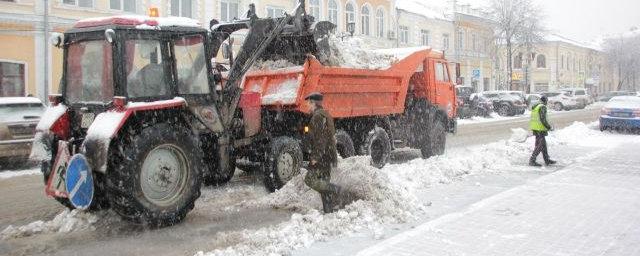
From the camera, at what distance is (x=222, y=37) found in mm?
9172

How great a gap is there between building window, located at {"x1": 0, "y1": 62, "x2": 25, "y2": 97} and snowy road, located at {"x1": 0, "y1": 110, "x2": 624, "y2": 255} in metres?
11.6

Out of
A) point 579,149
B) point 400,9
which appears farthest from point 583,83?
point 579,149

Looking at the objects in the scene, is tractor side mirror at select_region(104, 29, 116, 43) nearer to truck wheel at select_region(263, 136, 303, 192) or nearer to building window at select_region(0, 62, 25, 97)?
truck wheel at select_region(263, 136, 303, 192)

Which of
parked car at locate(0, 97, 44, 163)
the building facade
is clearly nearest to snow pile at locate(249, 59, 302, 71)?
parked car at locate(0, 97, 44, 163)

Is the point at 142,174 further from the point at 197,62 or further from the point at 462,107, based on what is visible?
the point at 462,107

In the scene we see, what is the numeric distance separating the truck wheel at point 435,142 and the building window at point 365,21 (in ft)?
75.3

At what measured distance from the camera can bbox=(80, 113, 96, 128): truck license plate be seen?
705 centimetres

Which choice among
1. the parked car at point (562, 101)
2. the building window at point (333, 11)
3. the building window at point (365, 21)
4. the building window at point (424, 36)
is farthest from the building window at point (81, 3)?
the parked car at point (562, 101)

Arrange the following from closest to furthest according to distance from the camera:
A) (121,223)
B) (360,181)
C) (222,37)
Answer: (121,223)
(360,181)
(222,37)

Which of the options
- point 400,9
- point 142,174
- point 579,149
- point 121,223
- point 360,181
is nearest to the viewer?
point 142,174

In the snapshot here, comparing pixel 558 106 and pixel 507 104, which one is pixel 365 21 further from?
pixel 558 106

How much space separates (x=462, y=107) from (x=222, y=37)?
23.6 meters

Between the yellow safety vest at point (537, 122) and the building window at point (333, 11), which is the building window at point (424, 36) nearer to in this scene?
the building window at point (333, 11)

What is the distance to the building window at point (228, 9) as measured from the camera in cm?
2764
